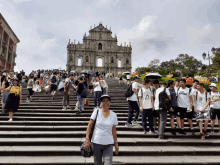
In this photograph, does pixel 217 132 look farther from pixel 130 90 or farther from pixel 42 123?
pixel 42 123

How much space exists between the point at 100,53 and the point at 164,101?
4893 centimetres

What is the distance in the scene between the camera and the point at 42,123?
552 centimetres

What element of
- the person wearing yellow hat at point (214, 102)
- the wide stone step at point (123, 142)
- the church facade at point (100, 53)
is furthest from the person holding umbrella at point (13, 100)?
the church facade at point (100, 53)

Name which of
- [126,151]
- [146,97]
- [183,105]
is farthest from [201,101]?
[126,151]

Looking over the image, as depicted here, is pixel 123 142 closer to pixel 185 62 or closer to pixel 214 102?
pixel 214 102

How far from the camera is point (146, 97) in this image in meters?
4.86

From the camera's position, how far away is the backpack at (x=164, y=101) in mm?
4477

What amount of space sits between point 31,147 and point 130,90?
11.7ft

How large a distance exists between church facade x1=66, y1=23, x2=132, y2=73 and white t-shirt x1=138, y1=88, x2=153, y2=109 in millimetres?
45215

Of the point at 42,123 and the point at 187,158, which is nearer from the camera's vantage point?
the point at 187,158

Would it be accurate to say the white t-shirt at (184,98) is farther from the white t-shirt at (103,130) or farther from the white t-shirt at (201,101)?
the white t-shirt at (103,130)

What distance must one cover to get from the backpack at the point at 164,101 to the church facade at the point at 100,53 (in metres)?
45.6

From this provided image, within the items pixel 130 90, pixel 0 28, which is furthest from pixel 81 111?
pixel 0 28

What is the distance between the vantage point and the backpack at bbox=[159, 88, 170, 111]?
14.7 ft
